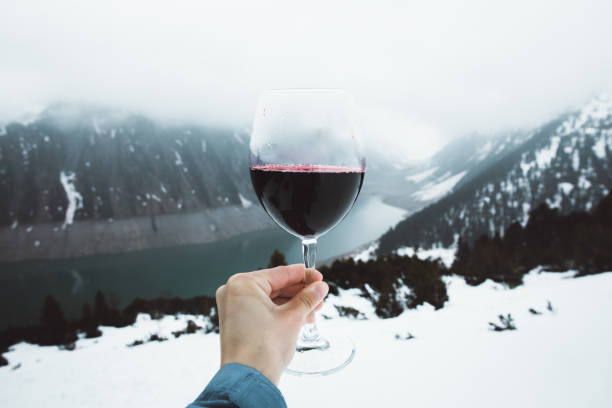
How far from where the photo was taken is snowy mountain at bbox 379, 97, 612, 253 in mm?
78562

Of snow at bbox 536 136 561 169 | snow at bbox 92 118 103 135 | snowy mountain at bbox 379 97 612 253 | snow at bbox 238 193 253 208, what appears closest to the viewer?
snowy mountain at bbox 379 97 612 253

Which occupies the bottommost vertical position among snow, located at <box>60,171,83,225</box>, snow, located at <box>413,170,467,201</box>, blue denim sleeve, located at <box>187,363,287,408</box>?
snow, located at <box>413,170,467,201</box>

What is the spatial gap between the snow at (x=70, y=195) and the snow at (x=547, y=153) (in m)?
150

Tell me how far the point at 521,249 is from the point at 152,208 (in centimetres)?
12199

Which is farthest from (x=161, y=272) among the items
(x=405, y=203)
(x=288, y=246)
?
(x=405, y=203)

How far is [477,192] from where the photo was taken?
328 ft

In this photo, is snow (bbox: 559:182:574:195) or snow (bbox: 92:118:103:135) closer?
snow (bbox: 559:182:574:195)

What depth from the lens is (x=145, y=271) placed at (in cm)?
8344

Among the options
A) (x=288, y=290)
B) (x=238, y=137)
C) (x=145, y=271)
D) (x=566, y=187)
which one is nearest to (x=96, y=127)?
(x=238, y=137)

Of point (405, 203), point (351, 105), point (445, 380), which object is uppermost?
point (351, 105)

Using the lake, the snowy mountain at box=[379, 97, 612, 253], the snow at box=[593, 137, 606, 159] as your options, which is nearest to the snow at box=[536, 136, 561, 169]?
the snowy mountain at box=[379, 97, 612, 253]

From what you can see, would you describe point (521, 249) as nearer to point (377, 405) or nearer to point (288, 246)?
point (377, 405)

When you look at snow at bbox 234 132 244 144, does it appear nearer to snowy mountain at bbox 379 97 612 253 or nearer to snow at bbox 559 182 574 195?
snowy mountain at bbox 379 97 612 253

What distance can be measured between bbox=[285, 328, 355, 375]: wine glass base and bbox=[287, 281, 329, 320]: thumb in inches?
10.5
